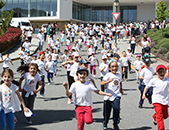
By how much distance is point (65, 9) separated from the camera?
151 ft

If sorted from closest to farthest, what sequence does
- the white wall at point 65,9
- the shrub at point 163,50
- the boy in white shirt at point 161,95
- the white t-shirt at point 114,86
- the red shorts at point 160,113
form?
the red shorts at point 160,113 < the boy in white shirt at point 161,95 < the white t-shirt at point 114,86 < the shrub at point 163,50 < the white wall at point 65,9

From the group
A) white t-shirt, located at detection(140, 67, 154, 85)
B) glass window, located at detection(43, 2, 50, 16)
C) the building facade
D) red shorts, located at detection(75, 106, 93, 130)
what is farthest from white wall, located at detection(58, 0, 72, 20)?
red shorts, located at detection(75, 106, 93, 130)

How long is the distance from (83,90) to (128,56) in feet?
33.7

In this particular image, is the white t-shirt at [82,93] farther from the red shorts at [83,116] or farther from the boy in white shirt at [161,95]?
the boy in white shirt at [161,95]

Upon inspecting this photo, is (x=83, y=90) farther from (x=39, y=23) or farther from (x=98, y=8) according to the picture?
(x=98, y=8)

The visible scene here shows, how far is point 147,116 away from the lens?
311 inches

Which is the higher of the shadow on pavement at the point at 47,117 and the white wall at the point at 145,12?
the white wall at the point at 145,12

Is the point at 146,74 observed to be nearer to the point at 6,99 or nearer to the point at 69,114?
the point at 69,114

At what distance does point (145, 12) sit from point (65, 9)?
16.3 metres

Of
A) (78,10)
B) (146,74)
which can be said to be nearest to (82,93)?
(146,74)

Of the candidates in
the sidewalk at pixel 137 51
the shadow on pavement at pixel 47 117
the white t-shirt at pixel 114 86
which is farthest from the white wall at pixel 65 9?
the white t-shirt at pixel 114 86

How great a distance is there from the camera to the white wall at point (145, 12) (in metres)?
51.2

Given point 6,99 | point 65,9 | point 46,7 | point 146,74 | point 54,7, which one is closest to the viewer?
point 6,99

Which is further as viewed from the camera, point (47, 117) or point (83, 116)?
point (47, 117)
